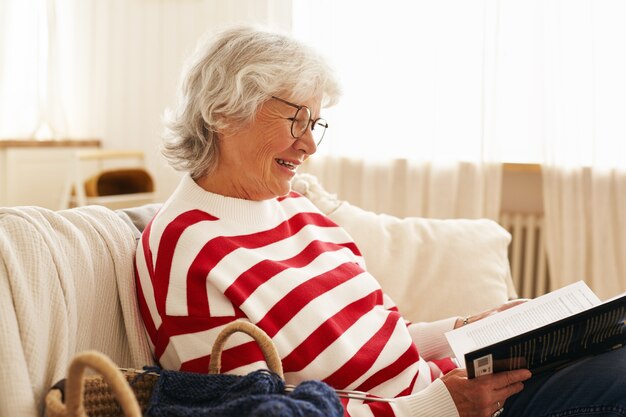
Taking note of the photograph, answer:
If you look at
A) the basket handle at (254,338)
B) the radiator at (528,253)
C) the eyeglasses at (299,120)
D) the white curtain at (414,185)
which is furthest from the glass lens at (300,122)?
the radiator at (528,253)

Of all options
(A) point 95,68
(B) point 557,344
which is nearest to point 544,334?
(B) point 557,344

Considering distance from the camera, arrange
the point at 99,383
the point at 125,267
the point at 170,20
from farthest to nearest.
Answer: the point at 170,20, the point at 125,267, the point at 99,383

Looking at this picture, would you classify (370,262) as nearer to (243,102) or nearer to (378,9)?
(243,102)

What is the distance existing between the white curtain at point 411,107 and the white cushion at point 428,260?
1070 mm

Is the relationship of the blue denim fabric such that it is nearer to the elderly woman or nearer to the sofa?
the elderly woman

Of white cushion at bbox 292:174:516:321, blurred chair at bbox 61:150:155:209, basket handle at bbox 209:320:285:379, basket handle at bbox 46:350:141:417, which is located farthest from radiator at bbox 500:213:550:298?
basket handle at bbox 46:350:141:417

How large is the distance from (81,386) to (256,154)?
2.05ft

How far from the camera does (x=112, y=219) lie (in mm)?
1373

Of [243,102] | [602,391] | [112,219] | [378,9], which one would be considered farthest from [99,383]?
[378,9]

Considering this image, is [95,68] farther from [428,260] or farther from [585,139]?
[428,260]

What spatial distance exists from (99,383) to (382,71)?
2.36 meters

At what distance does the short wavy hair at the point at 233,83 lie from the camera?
1331 mm

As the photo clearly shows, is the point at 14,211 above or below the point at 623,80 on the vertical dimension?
below

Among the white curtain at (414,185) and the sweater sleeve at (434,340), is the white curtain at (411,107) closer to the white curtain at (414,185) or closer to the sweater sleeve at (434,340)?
the white curtain at (414,185)
